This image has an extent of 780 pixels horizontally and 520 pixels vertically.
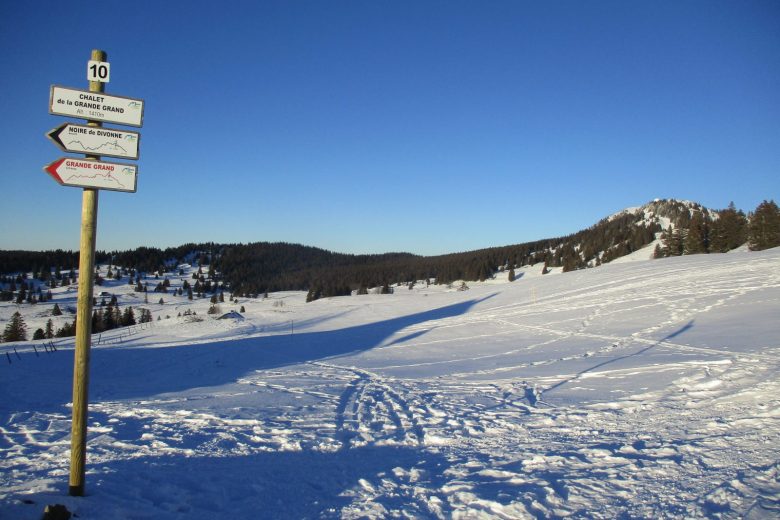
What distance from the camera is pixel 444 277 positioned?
335 ft

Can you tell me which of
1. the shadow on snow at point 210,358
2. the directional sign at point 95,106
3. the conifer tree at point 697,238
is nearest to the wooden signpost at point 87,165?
the directional sign at point 95,106

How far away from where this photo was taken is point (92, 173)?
425cm

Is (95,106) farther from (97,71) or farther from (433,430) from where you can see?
(433,430)

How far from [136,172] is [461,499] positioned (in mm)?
4942

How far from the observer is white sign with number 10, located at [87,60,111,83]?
4.28m

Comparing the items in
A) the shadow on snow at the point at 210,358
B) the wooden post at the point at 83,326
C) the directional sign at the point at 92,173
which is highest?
the directional sign at the point at 92,173

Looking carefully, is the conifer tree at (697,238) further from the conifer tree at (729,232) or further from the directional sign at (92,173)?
the directional sign at (92,173)

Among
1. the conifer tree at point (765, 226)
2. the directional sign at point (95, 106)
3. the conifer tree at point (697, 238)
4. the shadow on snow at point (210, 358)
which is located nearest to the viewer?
the directional sign at point (95, 106)

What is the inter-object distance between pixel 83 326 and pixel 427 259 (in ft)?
477

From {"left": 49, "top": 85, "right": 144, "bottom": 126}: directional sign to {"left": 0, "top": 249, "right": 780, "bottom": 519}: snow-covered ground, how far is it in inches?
148

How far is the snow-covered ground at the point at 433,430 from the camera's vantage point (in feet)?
15.7

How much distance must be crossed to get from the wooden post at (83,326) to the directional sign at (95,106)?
0.29ft

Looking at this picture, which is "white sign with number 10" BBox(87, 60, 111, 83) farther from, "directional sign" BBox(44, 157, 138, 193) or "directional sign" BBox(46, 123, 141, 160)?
"directional sign" BBox(44, 157, 138, 193)

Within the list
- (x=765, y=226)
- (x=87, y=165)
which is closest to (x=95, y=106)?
(x=87, y=165)
